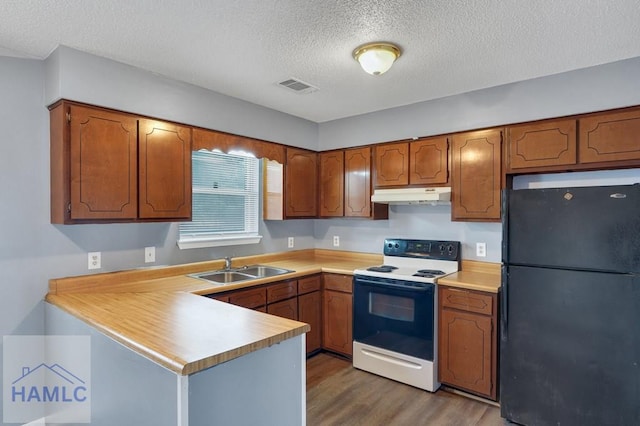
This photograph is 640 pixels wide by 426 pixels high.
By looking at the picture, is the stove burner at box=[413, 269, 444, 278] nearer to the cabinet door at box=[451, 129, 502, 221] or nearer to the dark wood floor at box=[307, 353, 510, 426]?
the cabinet door at box=[451, 129, 502, 221]

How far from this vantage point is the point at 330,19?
191 cm

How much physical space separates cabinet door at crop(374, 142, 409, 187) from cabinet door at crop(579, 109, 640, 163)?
1.38 metres

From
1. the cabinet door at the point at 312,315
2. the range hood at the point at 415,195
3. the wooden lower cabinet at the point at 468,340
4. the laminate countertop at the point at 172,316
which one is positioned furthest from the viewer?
the cabinet door at the point at 312,315

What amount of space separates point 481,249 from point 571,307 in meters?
1.03

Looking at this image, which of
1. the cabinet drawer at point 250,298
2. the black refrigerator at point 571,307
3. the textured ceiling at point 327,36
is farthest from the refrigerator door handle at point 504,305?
the cabinet drawer at point 250,298

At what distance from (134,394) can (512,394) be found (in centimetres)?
233

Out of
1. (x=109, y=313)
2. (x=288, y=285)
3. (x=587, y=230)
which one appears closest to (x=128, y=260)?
(x=109, y=313)

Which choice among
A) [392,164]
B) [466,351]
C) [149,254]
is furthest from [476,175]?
[149,254]

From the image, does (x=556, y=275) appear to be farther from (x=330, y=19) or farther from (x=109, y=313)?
(x=109, y=313)

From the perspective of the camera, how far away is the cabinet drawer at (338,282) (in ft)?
11.2

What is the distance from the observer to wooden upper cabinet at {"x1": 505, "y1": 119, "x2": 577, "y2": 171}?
2.61m

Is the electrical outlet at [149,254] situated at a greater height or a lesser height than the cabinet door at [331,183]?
lesser

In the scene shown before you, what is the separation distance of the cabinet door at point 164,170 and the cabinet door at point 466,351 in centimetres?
229

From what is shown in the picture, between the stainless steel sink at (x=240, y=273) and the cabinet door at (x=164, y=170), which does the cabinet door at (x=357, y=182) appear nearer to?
the stainless steel sink at (x=240, y=273)
